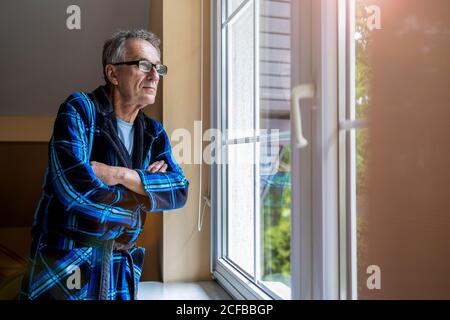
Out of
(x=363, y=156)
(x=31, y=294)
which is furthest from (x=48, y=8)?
(x=363, y=156)

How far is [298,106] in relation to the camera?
0.88m

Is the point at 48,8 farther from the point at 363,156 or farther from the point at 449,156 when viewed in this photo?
the point at 449,156

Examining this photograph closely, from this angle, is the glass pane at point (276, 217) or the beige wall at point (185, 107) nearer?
the glass pane at point (276, 217)

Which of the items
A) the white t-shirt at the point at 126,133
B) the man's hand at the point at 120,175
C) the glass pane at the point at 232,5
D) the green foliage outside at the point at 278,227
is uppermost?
the glass pane at the point at 232,5

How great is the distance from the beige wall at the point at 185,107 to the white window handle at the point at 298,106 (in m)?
0.30

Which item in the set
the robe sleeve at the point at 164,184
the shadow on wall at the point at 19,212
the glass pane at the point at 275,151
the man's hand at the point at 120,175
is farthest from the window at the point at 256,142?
the shadow on wall at the point at 19,212

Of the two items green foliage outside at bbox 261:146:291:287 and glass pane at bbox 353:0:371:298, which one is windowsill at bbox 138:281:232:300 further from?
glass pane at bbox 353:0:371:298

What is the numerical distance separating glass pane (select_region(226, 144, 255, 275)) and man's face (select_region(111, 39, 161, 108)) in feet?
Result: 0.83

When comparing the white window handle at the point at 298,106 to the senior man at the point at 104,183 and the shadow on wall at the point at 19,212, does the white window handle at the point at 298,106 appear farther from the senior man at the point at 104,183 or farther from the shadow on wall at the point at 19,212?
the shadow on wall at the point at 19,212

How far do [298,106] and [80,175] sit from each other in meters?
0.52

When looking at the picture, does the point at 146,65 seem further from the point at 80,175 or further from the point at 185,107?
the point at 80,175

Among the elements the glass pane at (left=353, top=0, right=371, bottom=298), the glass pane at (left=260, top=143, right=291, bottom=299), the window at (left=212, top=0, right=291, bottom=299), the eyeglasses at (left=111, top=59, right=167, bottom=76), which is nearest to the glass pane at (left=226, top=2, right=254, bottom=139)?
the window at (left=212, top=0, right=291, bottom=299)

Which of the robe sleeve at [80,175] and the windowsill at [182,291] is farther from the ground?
the robe sleeve at [80,175]

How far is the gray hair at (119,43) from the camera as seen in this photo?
1053 millimetres
